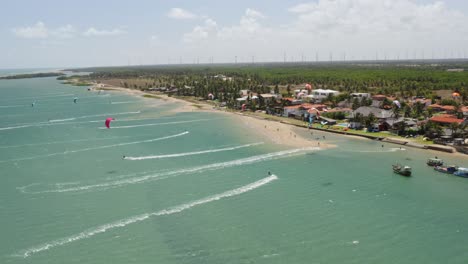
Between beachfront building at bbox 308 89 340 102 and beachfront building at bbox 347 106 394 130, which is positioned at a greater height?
beachfront building at bbox 308 89 340 102

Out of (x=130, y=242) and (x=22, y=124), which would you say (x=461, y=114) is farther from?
(x=22, y=124)

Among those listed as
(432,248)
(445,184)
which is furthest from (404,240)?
(445,184)

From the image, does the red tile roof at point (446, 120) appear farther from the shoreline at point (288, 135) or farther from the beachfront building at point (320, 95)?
the beachfront building at point (320, 95)

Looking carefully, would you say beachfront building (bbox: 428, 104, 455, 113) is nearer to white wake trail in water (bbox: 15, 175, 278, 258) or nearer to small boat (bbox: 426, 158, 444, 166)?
small boat (bbox: 426, 158, 444, 166)

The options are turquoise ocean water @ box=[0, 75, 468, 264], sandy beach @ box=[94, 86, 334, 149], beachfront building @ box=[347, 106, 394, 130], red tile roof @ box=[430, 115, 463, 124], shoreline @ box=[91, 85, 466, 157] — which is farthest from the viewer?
beachfront building @ box=[347, 106, 394, 130]

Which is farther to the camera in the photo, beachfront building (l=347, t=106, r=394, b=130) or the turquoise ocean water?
beachfront building (l=347, t=106, r=394, b=130)

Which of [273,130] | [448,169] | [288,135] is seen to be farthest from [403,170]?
[273,130]

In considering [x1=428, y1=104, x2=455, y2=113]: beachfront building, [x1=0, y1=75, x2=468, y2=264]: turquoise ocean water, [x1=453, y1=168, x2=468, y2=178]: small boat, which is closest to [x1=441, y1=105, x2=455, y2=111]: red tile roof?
[x1=428, y1=104, x2=455, y2=113]: beachfront building
